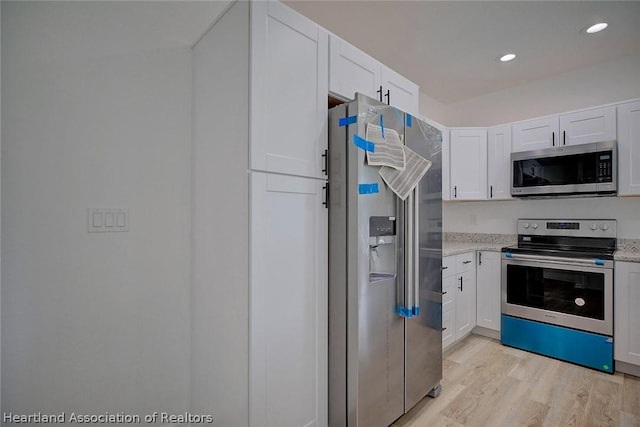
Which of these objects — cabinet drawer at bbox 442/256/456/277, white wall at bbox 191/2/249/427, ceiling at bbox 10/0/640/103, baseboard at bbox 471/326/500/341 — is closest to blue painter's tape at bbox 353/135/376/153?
white wall at bbox 191/2/249/427

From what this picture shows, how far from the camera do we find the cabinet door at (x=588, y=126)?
2.73 metres

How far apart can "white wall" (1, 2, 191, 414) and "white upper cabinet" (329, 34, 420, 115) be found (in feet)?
2.77

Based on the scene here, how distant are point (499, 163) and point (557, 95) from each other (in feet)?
3.04

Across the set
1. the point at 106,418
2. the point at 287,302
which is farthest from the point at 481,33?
the point at 106,418

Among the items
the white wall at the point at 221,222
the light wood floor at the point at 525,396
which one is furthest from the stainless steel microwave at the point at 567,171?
the white wall at the point at 221,222

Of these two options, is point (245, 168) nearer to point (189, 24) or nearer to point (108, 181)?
point (108, 181)

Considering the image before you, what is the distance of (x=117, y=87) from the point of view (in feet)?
5.06

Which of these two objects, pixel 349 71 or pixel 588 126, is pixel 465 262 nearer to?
pixel 588 126

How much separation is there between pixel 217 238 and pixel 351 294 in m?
0.73

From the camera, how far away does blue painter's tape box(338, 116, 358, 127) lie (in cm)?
158

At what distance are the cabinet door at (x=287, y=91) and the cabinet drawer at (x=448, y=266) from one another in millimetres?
1649

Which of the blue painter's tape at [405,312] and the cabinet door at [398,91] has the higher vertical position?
the cabinet door at [398,91]

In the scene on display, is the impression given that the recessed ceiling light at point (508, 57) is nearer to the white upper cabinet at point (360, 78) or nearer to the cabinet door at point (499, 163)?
the cabinet door at point (499, 163)

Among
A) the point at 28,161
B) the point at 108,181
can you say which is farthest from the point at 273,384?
the point at 28,161
